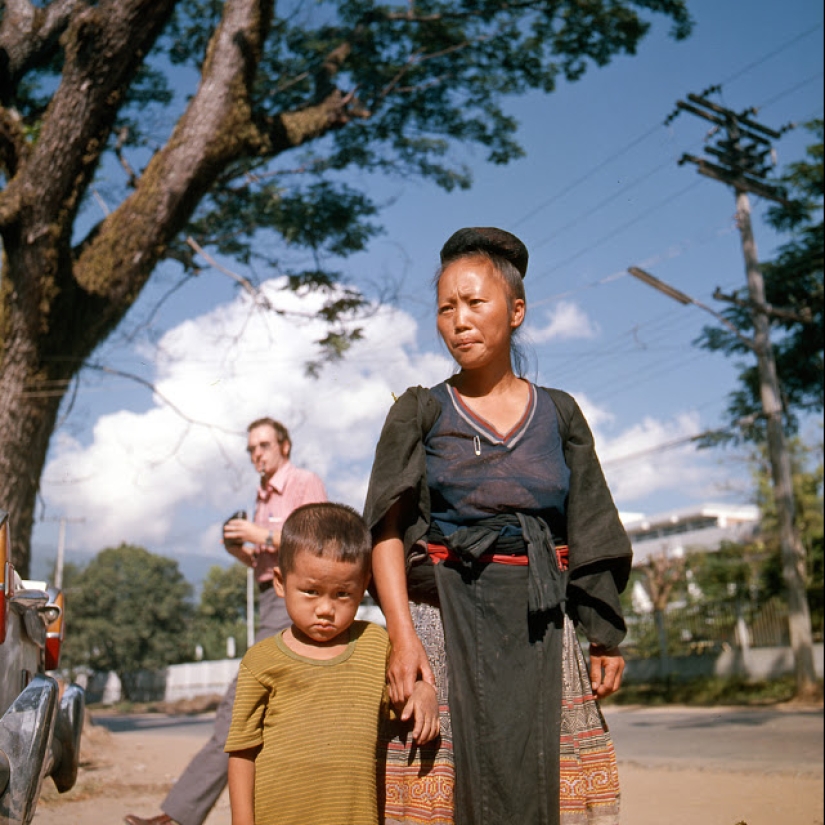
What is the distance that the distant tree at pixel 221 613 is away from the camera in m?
59.2

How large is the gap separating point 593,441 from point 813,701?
14.8m

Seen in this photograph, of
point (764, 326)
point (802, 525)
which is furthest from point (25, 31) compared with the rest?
point (802, 525)

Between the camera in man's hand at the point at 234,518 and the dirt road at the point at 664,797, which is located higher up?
the camera in man's hand at the point at 234,518

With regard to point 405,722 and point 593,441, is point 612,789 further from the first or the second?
point 593,441

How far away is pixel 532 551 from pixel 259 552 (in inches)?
88.6

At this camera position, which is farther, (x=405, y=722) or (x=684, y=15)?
(x=684, y=15)

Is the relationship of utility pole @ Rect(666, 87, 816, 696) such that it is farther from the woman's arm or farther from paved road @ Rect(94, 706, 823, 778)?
the woman's arm

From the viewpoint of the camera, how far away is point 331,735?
6.43 ft

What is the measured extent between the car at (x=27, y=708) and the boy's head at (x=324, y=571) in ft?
3.10

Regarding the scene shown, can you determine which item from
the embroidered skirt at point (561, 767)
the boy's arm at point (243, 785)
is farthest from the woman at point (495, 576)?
the boy's arm at point (243, 785)

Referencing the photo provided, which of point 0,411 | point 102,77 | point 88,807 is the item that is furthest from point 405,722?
point 102,77

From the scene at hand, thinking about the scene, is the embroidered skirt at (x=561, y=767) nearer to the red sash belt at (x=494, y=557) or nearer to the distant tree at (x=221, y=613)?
the red sash belt at (x=494, y=557)

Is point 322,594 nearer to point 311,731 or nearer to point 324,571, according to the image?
point 324,571

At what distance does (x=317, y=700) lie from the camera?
200 cm
